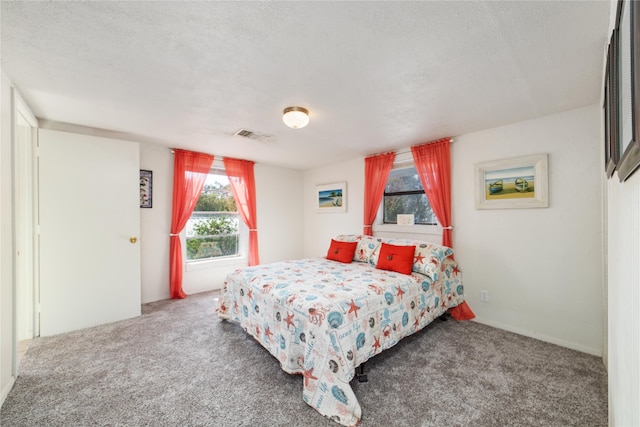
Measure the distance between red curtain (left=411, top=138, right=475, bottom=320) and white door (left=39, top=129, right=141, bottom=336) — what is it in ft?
12.4

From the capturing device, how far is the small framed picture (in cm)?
369

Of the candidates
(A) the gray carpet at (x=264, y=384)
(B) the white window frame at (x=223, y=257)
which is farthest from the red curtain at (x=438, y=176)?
(B) the white window frame at (x=223, y=257)

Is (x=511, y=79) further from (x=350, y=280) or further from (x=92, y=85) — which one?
(x=92, y=85)

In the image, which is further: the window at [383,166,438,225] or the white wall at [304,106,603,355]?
the window at [383,166,438,225]

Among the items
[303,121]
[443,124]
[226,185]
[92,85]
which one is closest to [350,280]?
[303,121]

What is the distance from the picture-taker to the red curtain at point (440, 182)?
3.29 m

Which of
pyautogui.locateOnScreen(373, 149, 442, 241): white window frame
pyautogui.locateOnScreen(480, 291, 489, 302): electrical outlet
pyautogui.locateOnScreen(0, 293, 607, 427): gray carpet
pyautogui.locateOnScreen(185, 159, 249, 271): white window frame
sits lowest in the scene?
pyautogui.locateOnScreen(0, 293, 607, 427): gray carpet

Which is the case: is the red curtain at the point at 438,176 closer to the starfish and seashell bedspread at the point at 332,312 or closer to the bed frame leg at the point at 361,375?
the starfish and seashell bedspread at the point at 332,312

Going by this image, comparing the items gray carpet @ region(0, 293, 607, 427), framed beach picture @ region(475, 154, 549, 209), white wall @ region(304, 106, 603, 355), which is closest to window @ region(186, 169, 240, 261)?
gray carpet @ region(0, 293, 607, 427)

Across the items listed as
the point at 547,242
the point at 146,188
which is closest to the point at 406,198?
the point at 547,242

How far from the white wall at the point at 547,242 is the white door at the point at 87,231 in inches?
165

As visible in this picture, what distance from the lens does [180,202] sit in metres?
3.95

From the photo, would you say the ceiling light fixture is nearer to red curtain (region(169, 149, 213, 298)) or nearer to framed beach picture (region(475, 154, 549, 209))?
framed beach picture (region(475, 154, 549, 209))

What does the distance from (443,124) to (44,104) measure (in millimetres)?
3994
